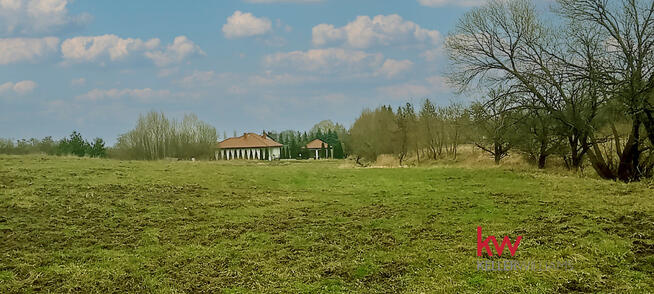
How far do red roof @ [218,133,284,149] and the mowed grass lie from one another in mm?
58983

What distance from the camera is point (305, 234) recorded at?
8492 mm

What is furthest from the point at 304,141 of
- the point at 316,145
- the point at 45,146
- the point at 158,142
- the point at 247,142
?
the point at 45,146

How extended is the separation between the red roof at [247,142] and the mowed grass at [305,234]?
59.0m

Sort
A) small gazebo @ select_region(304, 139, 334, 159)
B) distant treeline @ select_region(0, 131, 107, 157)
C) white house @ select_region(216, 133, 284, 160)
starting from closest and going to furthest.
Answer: distant treeline @ select_region(0, 131, 107, 157), white house @ select_region(216, 133, 284, 160), small gazebo @ select_region(304, 139, 334, 159)

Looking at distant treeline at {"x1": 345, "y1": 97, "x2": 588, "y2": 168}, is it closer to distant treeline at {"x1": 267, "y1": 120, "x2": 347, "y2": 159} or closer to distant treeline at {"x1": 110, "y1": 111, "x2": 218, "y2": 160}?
distant treeline at {"x1": 110, "y1": 111, "x2": 218, "y2": 160}

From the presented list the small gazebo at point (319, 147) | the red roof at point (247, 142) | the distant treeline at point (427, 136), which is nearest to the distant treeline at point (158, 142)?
the distant treeline at point (427, 136)

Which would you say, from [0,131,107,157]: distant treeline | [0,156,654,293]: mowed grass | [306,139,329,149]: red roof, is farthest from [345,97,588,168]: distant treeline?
[306,139,329,149]: red roof

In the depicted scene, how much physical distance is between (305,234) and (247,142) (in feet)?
219

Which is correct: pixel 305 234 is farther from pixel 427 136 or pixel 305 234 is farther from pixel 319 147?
pixel 319 147

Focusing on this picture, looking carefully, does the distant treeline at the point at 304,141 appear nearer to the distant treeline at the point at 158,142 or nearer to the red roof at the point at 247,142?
the red roof at the point at 247,142

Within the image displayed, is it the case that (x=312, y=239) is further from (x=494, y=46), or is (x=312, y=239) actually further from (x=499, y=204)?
(x=494, y=46)

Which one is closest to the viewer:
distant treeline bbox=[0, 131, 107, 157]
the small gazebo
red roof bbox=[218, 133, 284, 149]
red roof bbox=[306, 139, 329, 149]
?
distant treeline bbox=[0, 131, 107, 157]

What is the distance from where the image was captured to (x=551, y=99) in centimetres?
1806

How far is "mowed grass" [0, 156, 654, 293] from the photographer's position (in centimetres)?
610
